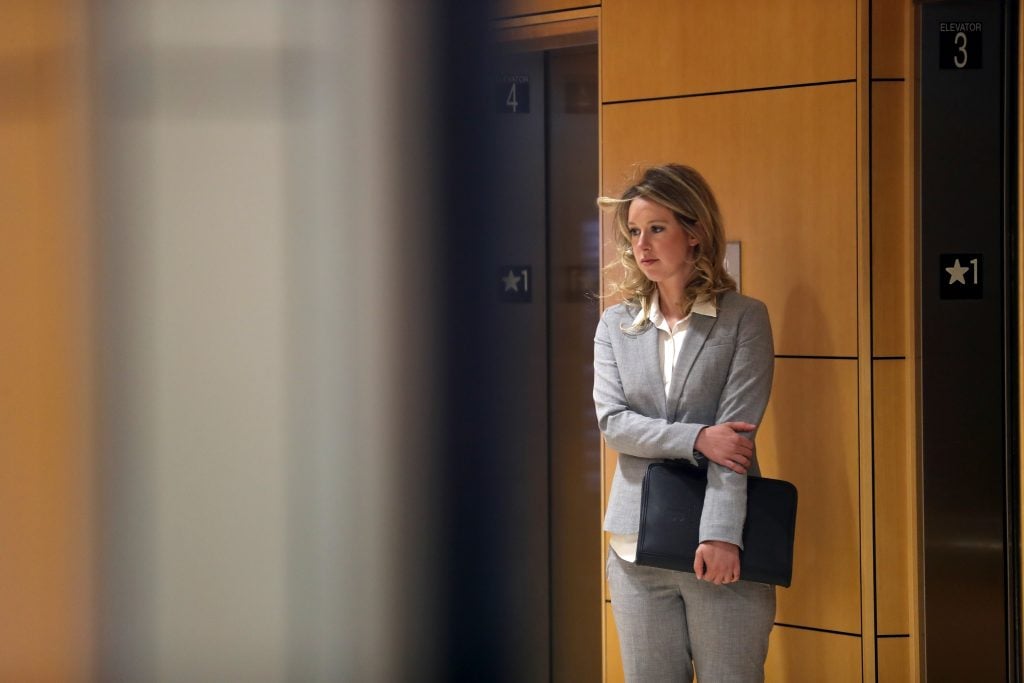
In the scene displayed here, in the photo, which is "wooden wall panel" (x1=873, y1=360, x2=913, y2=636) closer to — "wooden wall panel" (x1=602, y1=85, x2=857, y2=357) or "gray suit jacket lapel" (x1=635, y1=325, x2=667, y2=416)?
"wooden wall panel" (x1=602, y1=85, x2=857, y2=357)

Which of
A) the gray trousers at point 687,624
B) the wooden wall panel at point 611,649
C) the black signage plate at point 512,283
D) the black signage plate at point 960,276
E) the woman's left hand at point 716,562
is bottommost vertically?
the wooden wall panel at point 611,649

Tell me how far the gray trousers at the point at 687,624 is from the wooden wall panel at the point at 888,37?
1266mm

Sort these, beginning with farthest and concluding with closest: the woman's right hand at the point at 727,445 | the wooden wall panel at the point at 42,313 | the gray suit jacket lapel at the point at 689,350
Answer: the gray suit jacket lapel at the point at 689,350 < the woman's right hand at the point at 727,445 < the wooden wall panel at the point at 42,313

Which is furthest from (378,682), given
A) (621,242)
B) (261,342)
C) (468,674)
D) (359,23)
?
(621,242)

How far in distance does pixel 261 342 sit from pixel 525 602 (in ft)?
0.61

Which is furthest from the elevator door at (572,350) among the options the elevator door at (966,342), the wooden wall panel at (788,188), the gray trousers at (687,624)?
the elevator door at (966,342)

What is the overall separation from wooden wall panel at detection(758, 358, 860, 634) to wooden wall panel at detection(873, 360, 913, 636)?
0.05 m

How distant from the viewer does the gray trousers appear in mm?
1818

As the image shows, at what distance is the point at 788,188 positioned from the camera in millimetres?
2230

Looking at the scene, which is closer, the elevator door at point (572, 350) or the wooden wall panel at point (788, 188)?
the wooden wall panel at point (788, 188)

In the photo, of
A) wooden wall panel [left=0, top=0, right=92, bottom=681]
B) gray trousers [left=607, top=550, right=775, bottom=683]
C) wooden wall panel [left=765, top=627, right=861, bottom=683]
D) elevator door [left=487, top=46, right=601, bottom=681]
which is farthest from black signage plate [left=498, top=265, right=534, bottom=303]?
wooden wall panel [left=765, top=627, right=861, bottom=683]

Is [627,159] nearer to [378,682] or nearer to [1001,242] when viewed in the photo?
[1001,242]

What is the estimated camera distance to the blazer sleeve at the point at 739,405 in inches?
68.2

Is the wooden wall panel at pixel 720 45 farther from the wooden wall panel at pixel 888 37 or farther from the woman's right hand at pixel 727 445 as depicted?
the woman's right hand at pixel 727 445
